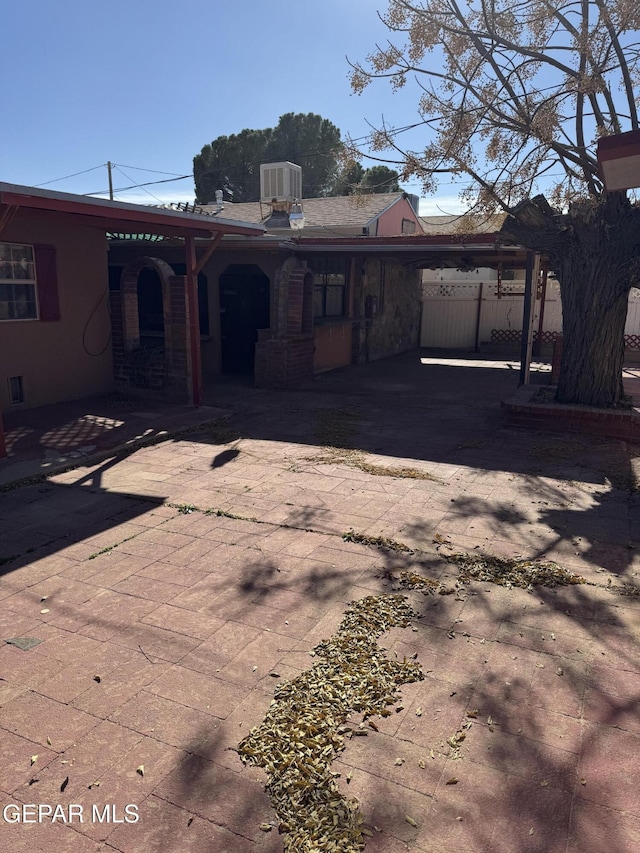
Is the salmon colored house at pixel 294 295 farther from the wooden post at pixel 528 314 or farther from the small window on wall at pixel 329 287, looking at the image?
the wooden post at pixel 528 314

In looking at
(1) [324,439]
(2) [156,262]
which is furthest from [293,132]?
(1) [324,439]

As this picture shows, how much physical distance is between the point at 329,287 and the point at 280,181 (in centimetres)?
618

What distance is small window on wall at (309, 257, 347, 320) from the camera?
1416 centimetres

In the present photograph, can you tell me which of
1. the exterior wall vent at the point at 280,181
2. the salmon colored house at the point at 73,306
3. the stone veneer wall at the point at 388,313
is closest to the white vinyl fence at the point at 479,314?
the stone veneer wall at the point at 388,313

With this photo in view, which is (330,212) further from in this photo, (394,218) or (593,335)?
(593,335)

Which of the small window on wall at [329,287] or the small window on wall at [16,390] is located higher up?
the small window on wall at [329,287]

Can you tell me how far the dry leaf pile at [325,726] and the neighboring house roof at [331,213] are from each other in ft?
45.9

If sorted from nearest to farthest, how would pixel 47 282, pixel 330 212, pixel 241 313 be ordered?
pixel 47 282, pixel 241 313, pixel 330 212

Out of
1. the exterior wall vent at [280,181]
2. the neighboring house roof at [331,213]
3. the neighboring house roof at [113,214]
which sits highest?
the exterior wall vent at [280,181]

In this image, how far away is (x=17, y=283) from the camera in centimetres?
916

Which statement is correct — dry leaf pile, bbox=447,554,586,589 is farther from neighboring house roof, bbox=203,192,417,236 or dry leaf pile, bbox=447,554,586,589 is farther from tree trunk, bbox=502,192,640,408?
neighboring house roof, bbox=203,192,417,236

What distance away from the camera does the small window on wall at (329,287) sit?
1416cm

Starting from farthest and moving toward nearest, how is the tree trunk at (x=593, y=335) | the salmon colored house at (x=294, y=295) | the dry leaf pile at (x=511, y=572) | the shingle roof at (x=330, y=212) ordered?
the shingle roof at (x=330, y=212)
the salmon colored house at (x=294, y=295)
the tree trunk at (x=593, y=335)
the dry leaf pile at (x=511, y=572)

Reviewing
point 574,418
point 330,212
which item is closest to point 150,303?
point 330,212
